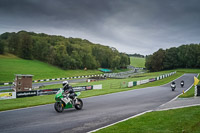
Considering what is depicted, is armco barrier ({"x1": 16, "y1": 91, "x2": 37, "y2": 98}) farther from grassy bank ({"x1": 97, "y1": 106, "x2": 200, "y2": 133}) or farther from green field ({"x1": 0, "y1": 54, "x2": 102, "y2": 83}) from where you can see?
green field ({"x1": 0, "y1": 54, "x2": 102, "y2": 83})

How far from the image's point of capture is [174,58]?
110 metres

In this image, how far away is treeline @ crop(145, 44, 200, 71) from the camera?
105812mm

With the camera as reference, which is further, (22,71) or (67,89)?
(22,71)

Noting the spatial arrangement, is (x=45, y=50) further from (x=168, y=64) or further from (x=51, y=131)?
(x=51, y=131)

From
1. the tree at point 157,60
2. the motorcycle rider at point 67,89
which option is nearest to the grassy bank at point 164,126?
the motorcycle rider at point 67,89

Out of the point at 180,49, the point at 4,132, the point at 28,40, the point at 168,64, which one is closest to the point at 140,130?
the point at 4,132

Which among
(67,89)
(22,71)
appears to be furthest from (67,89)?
(22,71)

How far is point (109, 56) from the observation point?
122m

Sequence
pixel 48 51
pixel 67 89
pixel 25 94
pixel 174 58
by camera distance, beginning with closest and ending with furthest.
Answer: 1. pixel 67 89
2. pixel 25 94
3. pixel 48 51
4. pixel 174 58

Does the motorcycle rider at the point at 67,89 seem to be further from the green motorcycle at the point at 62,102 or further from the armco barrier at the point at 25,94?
the armco barrier at the point at 25,94

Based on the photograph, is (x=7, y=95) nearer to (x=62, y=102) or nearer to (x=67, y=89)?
(x=62, y=102)

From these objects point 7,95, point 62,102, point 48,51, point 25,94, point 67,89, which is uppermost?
point 48,51

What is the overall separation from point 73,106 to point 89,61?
8709 cm

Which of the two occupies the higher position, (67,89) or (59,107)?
(67,89)
